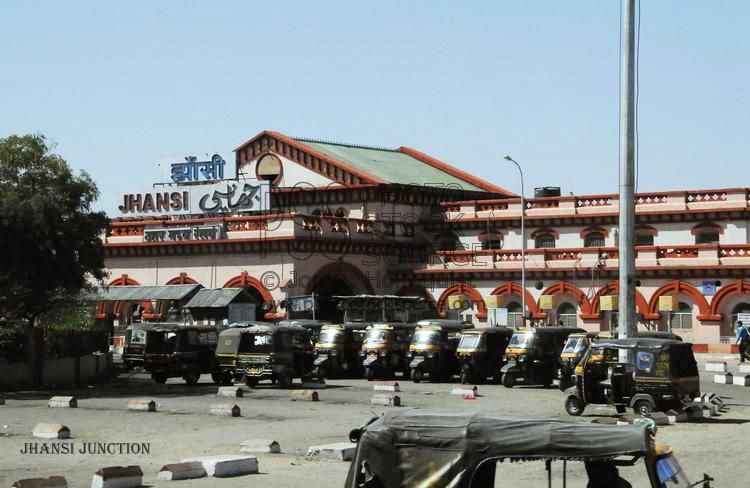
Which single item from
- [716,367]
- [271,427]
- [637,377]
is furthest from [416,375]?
[271,427]

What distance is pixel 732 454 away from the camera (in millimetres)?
20609

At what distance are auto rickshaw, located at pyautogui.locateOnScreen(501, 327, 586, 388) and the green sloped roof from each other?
91.8 ft

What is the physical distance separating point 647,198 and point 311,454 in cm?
4406

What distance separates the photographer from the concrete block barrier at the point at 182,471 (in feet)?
59.0

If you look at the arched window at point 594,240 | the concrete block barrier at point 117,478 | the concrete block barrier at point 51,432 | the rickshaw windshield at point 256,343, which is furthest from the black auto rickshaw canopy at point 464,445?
the arched window at point 594,240

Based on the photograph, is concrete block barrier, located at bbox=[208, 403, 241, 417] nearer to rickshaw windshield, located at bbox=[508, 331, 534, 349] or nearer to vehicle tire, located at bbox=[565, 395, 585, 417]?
vehicle tire, located at bbox=[565, 395, 585, 417]

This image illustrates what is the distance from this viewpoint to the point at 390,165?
243 feet

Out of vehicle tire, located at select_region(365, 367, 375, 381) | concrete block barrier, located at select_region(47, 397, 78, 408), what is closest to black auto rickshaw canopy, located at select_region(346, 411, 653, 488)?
concrete block barrier, located at select_region(47, 397, 78, 408)

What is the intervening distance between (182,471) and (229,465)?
0.78m

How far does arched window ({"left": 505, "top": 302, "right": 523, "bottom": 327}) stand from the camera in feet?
199

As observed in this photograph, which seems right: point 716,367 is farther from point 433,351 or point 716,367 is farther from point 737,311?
point 433,351

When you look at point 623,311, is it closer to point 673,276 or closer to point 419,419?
point 419,419

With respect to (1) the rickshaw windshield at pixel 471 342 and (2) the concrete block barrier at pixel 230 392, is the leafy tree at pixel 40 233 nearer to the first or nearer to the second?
(2) the concrete block barrier at pixel 230 392

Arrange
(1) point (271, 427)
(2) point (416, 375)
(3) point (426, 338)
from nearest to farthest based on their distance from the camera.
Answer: (1) point (271, 427)
(2) point (416, 375)
(3) point (426, 338)
